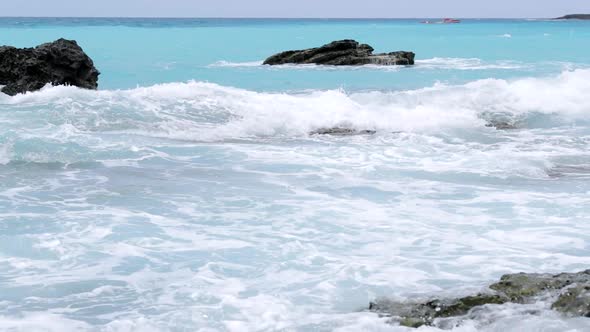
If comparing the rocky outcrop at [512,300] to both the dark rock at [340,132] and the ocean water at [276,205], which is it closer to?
the ocean water at [276,205]

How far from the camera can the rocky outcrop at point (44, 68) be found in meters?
17.5

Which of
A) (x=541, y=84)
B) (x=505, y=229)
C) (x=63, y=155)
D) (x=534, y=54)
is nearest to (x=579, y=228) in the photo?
(x=505, y=229)

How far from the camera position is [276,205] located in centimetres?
866

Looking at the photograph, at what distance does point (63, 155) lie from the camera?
11.3 metres

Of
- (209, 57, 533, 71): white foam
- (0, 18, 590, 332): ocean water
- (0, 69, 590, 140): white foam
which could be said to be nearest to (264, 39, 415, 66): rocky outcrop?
(209, 57, 533, 71): white foam

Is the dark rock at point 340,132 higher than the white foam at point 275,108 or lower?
lower

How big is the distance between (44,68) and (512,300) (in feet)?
49.8

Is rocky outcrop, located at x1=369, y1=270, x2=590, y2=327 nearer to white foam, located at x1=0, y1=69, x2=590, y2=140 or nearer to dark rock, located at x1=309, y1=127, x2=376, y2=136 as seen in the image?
dark rock, located at x1=309, y1=127, x2=376, y2=136

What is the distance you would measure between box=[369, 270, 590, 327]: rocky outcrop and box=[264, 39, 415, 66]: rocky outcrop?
2782cm

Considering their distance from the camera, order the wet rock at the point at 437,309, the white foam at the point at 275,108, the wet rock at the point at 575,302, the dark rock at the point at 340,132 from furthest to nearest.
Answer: the white foam at the point at 275,108
the dark rock at the point at 340,132
the wet rock at the point at 437,309
the wet rock at the point at 575,302

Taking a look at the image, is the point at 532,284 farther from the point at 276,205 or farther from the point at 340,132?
the point at 340,132

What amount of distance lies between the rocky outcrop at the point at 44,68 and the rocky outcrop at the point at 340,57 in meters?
15.6

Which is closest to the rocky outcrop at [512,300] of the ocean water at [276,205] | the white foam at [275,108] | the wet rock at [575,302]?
the wet rock at [575,302]

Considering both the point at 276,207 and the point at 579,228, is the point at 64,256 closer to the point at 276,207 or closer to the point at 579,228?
the point at 276,207
